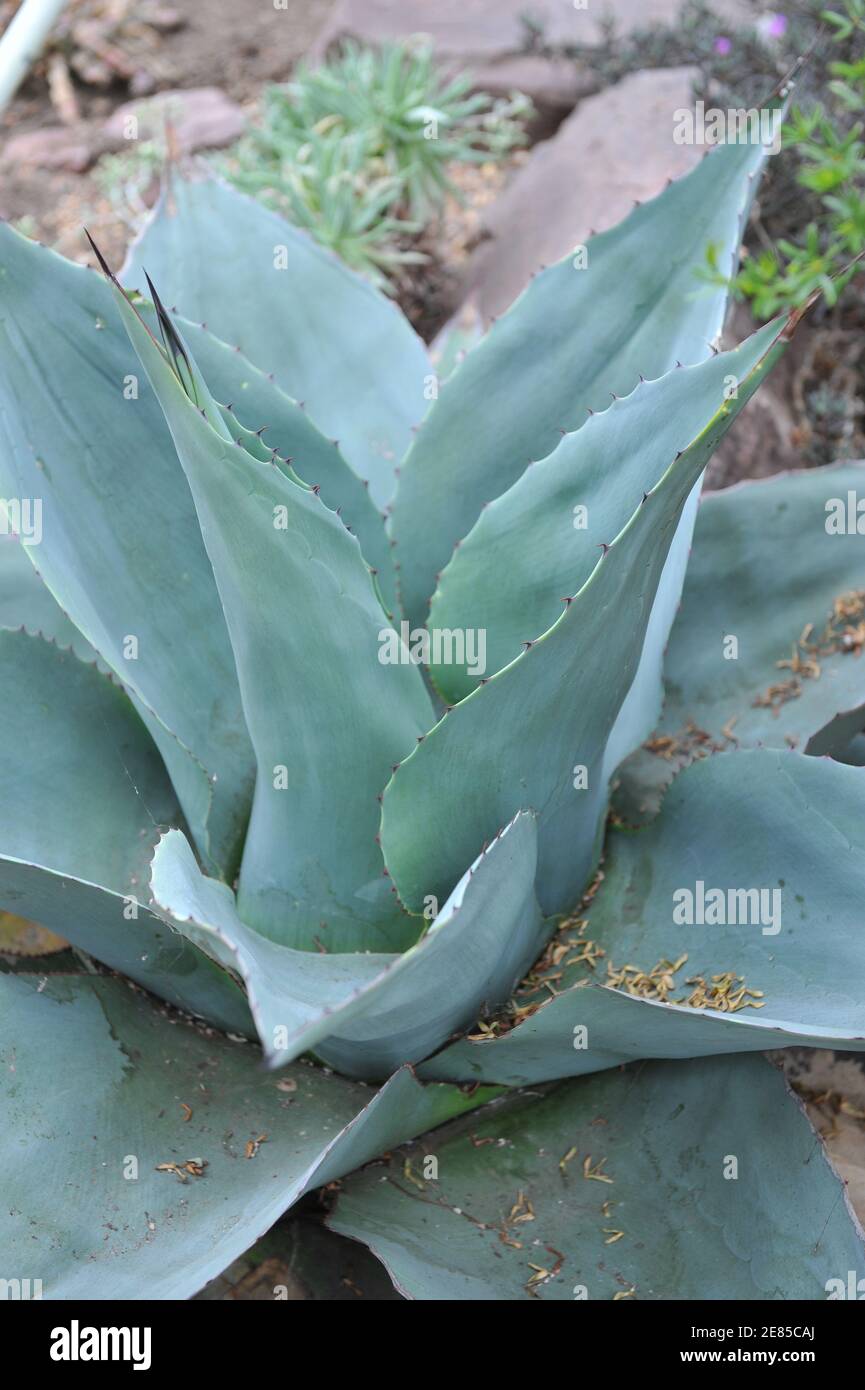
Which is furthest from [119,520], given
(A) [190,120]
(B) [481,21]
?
(B) [481,21]

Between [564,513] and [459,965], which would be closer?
[459,965]

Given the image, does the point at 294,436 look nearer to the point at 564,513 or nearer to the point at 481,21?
the point at 564,513

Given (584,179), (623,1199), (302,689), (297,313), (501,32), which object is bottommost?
(623,1199)

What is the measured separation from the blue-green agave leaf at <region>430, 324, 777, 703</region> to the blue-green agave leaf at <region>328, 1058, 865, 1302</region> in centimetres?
50

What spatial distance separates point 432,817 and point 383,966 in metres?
0.15

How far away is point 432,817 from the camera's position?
1245 mm

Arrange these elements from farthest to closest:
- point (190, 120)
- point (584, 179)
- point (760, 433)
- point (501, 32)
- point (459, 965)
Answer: point (190, 120) → point (501, 32) → point (584, 179) → point (760, 433) → point (459, 965)

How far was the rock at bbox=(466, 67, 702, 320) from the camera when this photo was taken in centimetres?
272

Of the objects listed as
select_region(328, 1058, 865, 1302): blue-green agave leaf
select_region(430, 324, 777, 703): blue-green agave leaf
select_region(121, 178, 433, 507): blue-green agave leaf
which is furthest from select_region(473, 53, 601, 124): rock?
select_region(328, 1058, 865, 1302): blue-green agave leaf

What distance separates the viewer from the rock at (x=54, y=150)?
157 inches

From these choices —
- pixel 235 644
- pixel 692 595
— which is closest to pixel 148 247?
pixel 235 644

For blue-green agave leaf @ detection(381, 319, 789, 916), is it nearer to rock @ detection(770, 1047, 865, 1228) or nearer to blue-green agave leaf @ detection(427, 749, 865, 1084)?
blue-green agave leaf @ detection(427, 749, 865, 1084)

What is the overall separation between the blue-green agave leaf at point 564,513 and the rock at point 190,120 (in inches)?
109

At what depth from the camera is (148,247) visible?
165 centimetres
